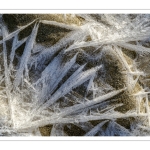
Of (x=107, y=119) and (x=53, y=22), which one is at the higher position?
(x=53, y=22)

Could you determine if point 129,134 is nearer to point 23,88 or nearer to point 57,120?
point 57,120

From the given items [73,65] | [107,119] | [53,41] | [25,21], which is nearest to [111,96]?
[107,119]

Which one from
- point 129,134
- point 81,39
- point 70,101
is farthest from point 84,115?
point 81,39

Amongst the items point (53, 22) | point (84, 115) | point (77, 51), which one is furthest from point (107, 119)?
point (53, 22)

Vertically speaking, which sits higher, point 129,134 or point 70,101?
point 70,101
